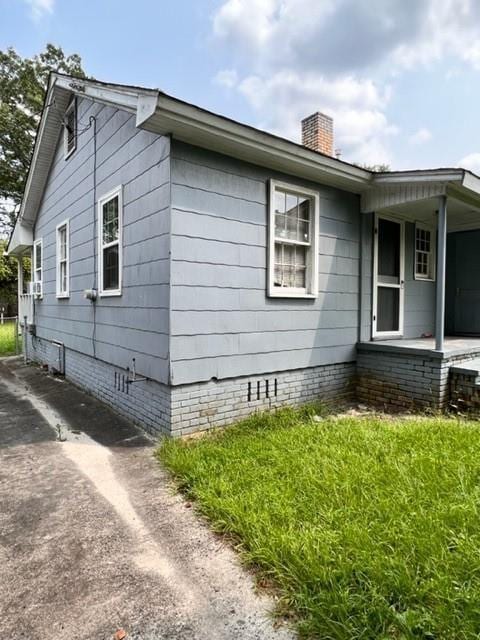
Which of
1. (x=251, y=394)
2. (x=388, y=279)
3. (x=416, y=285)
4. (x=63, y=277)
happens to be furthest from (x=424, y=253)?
(x=63, y=277)

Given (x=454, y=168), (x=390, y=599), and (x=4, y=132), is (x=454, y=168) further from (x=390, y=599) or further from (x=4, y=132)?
(x=4, y=132)

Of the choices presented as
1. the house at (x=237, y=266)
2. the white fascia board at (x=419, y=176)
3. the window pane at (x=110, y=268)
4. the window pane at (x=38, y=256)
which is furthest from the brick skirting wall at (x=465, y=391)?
the window pane at (x=38, y=256)

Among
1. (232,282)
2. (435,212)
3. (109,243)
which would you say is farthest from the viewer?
(435,212)

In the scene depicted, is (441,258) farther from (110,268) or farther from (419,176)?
(110,268)

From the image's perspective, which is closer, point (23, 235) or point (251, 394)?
point (251, 394)

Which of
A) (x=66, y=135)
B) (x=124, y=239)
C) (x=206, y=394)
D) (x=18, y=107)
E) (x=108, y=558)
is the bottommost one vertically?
(x=108, y=558)

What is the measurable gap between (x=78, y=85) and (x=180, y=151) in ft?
10.0

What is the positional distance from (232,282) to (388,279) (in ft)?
10.7

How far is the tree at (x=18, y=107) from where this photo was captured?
19109mm

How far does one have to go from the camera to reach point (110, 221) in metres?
5.49

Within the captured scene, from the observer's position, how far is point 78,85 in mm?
5633

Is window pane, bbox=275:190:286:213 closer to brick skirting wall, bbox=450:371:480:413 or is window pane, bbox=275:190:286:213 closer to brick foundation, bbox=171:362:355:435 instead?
brick foundation, bbox=171:362:355:435

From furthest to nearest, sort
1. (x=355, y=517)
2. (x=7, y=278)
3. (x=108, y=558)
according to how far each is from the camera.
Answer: (x=7, y=278) → (x=355, y=517) → (x=108, y=558)

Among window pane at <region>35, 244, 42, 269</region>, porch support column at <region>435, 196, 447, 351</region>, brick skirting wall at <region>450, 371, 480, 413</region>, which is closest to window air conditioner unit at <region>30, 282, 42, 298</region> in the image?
window pane at <region>35, 244, 42, 269</region>
